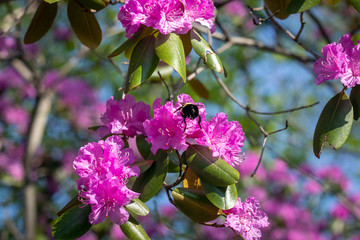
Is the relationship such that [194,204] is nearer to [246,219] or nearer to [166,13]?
[246,219]

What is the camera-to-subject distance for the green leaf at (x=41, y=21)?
1255mm

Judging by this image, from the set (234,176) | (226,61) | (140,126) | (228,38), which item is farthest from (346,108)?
(226,61)

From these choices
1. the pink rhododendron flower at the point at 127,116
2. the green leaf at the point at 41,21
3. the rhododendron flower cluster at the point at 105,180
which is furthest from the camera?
the green leaf at the point at 41,21

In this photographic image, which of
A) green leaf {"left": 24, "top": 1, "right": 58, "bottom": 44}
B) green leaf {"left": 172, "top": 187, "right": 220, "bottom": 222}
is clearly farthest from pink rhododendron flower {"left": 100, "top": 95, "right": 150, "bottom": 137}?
green leaf {"left": 24, "top": 1, "right": 58, "bottom": 44}

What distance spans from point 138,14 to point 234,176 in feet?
1.42

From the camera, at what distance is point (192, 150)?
1.00 meters

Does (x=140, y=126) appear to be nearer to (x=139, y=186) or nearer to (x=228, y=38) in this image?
(x=139, y=186)

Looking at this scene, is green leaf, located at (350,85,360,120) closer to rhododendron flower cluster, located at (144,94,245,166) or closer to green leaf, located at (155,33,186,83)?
rhododendron flower cluster, located at (144,94,245,166)

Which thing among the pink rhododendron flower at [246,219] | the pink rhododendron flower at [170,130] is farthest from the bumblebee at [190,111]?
the pink rhododendron flower at [246,219]

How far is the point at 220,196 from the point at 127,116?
0.34 meters

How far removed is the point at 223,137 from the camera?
100cm

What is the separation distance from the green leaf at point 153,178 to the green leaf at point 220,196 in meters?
0.10

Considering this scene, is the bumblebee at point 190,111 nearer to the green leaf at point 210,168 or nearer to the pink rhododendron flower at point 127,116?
the green leaf at point 210,168

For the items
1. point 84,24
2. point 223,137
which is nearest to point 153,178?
point 223,137
